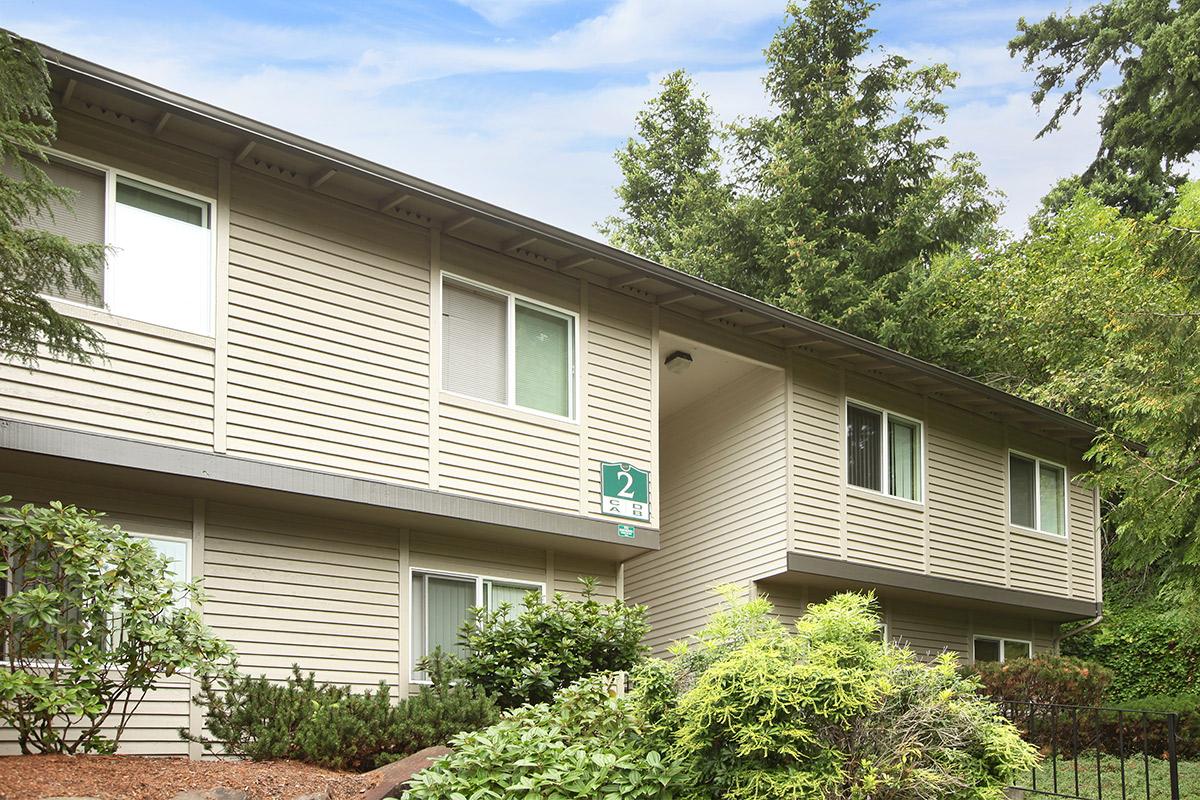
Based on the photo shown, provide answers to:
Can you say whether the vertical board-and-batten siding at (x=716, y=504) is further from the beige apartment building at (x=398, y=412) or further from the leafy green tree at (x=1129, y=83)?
the leafy green tree at (x=1129, y=83)

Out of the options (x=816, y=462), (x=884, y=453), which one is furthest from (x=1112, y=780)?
(x=884, y=453)

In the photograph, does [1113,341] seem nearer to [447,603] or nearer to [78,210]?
[447,603]

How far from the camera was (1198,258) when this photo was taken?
13945 mm

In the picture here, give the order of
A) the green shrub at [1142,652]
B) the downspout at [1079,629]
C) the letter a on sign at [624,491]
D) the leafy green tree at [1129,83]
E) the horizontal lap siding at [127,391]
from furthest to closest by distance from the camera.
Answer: the leafy green tree at [1129,83], the green shrub at [1142,652], the downspout at [1079,629], the letter a on sign at [624,491], the horizontal lap siding at [127,391]

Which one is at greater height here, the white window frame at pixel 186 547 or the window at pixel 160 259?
the window at pixel 160 259

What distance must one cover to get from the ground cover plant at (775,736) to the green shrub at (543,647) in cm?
267

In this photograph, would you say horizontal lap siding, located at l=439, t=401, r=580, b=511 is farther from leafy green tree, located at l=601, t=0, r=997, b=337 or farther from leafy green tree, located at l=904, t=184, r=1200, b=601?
leafy green tree, located at l=601, t=0, r=997, b=337

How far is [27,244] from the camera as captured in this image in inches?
308

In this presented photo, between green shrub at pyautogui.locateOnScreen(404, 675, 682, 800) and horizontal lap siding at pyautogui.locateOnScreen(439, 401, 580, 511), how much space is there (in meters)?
3.64

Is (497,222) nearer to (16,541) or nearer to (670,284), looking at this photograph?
(670,284)

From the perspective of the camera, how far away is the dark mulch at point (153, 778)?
7.63 m

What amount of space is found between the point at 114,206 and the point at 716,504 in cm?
941

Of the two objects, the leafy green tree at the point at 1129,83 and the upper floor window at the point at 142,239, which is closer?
the upper floor window at the point at 142,239

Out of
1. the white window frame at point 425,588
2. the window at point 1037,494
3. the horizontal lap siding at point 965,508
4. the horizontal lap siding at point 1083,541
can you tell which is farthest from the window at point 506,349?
the horizontal lap siding at point 1083,541
